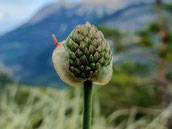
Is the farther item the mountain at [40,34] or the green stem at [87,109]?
the mountain at [40,34]

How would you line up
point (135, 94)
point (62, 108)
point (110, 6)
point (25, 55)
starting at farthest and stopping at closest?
1. point (25, 55)
2. point (110, 6)
3. point (135, 94)
4. point (62, 108)

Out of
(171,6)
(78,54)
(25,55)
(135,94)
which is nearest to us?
(78,54)

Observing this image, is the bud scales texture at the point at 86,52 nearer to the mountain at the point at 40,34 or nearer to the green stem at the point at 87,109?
the green stem at the point at 87,109

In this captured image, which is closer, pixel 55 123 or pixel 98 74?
pixel 98 74

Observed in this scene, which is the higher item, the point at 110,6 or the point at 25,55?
the point at 110,6

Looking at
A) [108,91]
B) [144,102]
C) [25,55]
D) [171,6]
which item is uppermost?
[171,6]

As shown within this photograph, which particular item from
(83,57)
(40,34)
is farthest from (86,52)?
(40,34)

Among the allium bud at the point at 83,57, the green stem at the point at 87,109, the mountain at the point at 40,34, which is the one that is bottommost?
the mountain at the point at 40,34

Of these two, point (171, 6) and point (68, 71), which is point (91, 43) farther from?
point (171, 6)

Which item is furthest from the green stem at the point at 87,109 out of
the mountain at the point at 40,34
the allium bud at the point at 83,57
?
the mountain at the point at 40,34

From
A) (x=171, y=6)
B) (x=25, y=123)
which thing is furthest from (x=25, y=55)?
(x=25, y=123)
